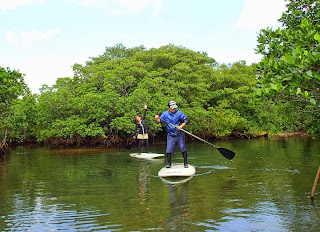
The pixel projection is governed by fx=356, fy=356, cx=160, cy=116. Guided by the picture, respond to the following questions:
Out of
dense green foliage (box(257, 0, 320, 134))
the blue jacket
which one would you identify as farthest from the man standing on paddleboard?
dense green foliage (box(257, 0, 320, 134))

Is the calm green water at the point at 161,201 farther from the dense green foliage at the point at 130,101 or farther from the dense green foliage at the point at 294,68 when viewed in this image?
the dense green foliage at the point at 130,101

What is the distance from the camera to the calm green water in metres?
5.19

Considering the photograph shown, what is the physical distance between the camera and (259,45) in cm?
729

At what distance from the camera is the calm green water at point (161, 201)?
5.19 metres

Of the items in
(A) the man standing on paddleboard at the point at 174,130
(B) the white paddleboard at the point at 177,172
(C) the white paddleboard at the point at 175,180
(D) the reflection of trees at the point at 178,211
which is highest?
(A) the man standing on paddleboard at the point at 174,130

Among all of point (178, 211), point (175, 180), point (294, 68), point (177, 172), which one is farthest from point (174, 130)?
point (294, 68)

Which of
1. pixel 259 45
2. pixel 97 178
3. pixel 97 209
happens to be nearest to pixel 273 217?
pixel 97 209

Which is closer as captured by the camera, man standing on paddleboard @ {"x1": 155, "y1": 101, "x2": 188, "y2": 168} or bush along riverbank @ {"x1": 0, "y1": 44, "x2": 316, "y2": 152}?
man standing on paddleboard @ {"x1": 155, "y1": 101, "x2": 188, "y2": 168}

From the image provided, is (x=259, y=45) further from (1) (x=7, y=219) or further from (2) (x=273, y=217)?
(1) (x=7, y=219)

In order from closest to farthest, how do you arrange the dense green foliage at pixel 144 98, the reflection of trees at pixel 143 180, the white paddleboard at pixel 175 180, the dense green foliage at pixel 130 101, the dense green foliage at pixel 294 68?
the dense green foliage at pixel 294 68
the reflection of trees at pixel 143 180
the white paddleboard at pixel 175 180
the dense green foliage at pixel 130 101
the dense green foliage at pixel 144 98

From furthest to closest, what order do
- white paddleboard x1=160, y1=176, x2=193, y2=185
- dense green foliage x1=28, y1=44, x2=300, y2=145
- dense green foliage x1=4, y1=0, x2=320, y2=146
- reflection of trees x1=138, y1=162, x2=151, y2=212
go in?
dense green foliage x1=28, y1=44, x2=300, y2=145, dense green foliage x1=4, y1=0, x2=320, y2=146, white paddleboard x1=160, y1=176, x2=193, y2=185, reflection of trees x1=138, y1=162, x2=151, y2=212

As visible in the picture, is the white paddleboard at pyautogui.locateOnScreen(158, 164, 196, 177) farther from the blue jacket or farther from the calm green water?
the blue jacket

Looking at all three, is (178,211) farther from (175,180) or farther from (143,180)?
(143,180)

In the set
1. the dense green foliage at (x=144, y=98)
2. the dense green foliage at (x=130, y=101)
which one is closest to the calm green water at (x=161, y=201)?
the dense green foliage at (x=130, y=101)
